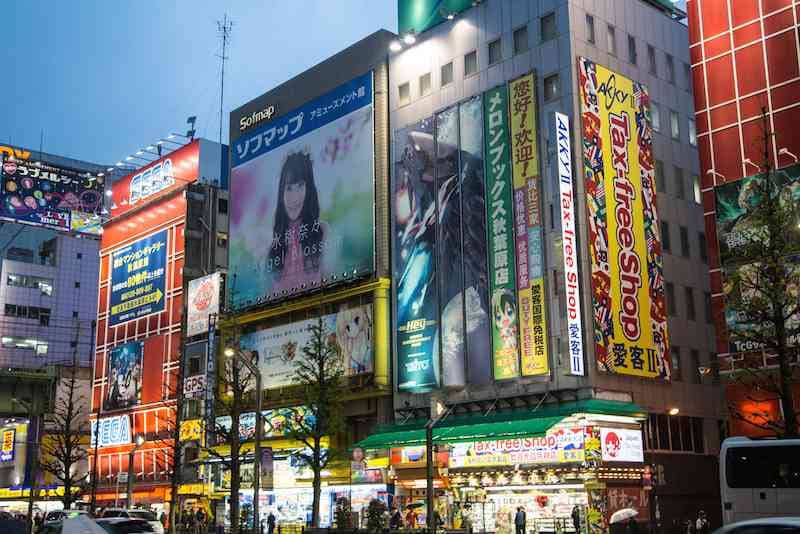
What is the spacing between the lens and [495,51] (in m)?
50.6

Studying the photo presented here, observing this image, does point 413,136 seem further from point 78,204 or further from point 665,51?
point 78,204

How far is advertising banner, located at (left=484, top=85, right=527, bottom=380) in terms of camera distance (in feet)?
151

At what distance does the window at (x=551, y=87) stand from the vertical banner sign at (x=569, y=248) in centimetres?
215

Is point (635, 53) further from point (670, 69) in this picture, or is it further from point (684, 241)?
point (684, 241)

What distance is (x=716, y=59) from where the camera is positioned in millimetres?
46375

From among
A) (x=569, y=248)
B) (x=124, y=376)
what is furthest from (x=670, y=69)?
(x=124, y=376)

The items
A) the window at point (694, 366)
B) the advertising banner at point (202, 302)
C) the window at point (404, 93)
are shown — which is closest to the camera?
the window at point (694, 366)

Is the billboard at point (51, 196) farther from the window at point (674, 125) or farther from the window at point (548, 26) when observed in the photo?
the window at point (674, 125)

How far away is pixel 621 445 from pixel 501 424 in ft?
18.5

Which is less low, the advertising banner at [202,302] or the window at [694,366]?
the advertising banner at [202,302]

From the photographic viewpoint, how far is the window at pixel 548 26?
1873 inches

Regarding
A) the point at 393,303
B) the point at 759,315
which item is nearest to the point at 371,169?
the point at 393,303

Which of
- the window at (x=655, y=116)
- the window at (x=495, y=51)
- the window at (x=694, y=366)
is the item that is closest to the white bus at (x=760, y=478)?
the window at (x=694, y=366)

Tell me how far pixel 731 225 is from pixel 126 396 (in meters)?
53.0
